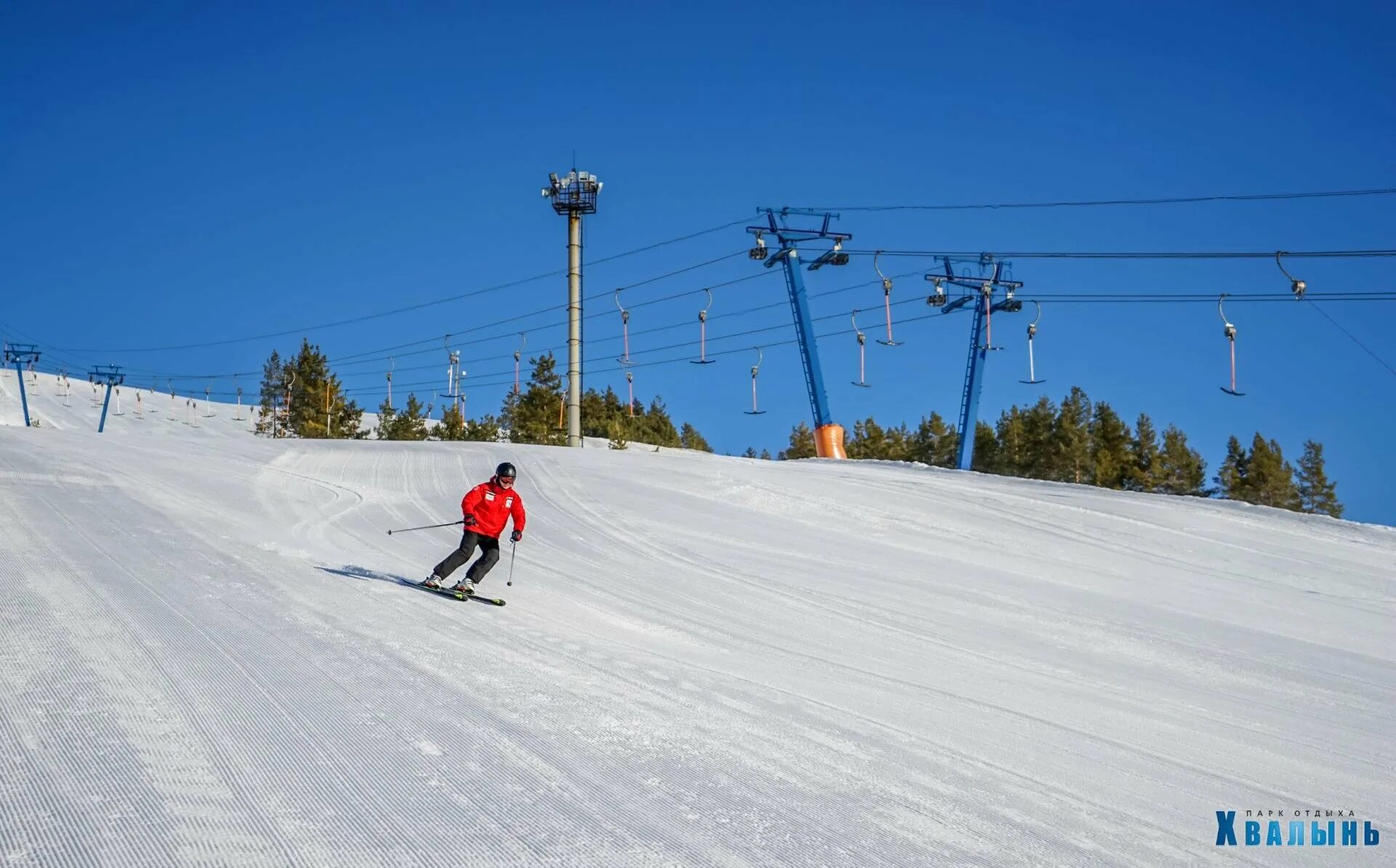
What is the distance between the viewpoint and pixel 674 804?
5.15 metres

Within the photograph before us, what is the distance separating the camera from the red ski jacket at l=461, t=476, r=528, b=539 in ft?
38.2

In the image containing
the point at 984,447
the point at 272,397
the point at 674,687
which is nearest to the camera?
the point at 674,687

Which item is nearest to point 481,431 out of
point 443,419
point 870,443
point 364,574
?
point 443,419

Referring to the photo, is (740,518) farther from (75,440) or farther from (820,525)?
(75,440)

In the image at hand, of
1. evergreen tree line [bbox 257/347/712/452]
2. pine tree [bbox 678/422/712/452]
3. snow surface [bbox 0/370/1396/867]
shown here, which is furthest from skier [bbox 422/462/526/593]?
pine tree [bbox 678/422/712/452]

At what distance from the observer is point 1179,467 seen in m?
84.9

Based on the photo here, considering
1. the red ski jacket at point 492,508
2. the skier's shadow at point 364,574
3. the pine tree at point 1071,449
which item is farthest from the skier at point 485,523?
the pine tree at point 1071,449

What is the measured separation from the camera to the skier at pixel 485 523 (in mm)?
11312

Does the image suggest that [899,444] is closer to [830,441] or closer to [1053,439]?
[1053,439]

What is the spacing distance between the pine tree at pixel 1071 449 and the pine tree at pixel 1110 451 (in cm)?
96

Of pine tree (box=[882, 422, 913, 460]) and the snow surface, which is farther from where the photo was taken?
pine tree (box=[882, 422, 913, 460])

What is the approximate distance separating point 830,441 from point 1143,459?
57.0 meters

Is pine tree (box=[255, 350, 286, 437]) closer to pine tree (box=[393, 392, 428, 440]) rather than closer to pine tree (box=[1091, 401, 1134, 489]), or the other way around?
pine tree (box=[393, 392, 428, 440])

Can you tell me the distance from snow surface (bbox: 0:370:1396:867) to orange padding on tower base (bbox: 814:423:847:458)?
19.1 m
